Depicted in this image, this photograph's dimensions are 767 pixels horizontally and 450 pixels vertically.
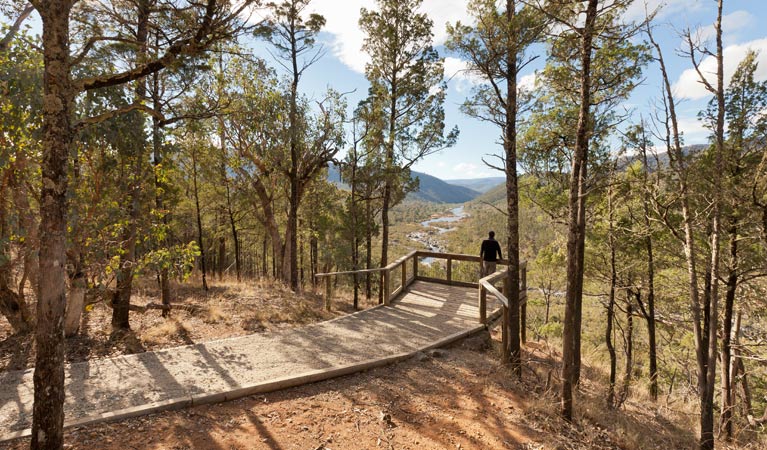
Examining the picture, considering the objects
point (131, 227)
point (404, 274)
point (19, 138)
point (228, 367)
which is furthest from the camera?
point (404, 274)

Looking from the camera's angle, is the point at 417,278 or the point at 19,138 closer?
the point at 19,138

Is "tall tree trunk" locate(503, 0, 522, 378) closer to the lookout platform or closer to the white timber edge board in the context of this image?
the lookout platform

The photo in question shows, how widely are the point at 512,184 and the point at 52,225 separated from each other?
6.19 m

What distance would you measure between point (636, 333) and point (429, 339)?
2140 centimetres

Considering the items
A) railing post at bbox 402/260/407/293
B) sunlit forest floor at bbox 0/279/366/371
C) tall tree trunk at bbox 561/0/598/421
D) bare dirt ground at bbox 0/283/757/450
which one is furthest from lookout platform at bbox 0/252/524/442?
railing post at bbox 402/260/407/293

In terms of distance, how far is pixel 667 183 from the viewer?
941cm

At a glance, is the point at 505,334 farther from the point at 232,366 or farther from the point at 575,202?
the point at 232,366

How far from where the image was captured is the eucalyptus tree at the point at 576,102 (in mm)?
4574

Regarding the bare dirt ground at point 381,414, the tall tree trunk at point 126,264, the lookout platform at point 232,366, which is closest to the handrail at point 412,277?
the lookout platform at point 232,366

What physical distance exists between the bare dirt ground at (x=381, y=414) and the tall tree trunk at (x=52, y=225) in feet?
2.49

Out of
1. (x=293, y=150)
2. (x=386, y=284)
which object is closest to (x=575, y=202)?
(x=386, y=284)

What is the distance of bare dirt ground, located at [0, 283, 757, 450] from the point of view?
3.69 meters

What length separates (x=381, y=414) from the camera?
14.2ft

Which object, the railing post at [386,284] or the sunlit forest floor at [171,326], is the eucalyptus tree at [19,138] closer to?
the sunlit forest floor at [171,326]
